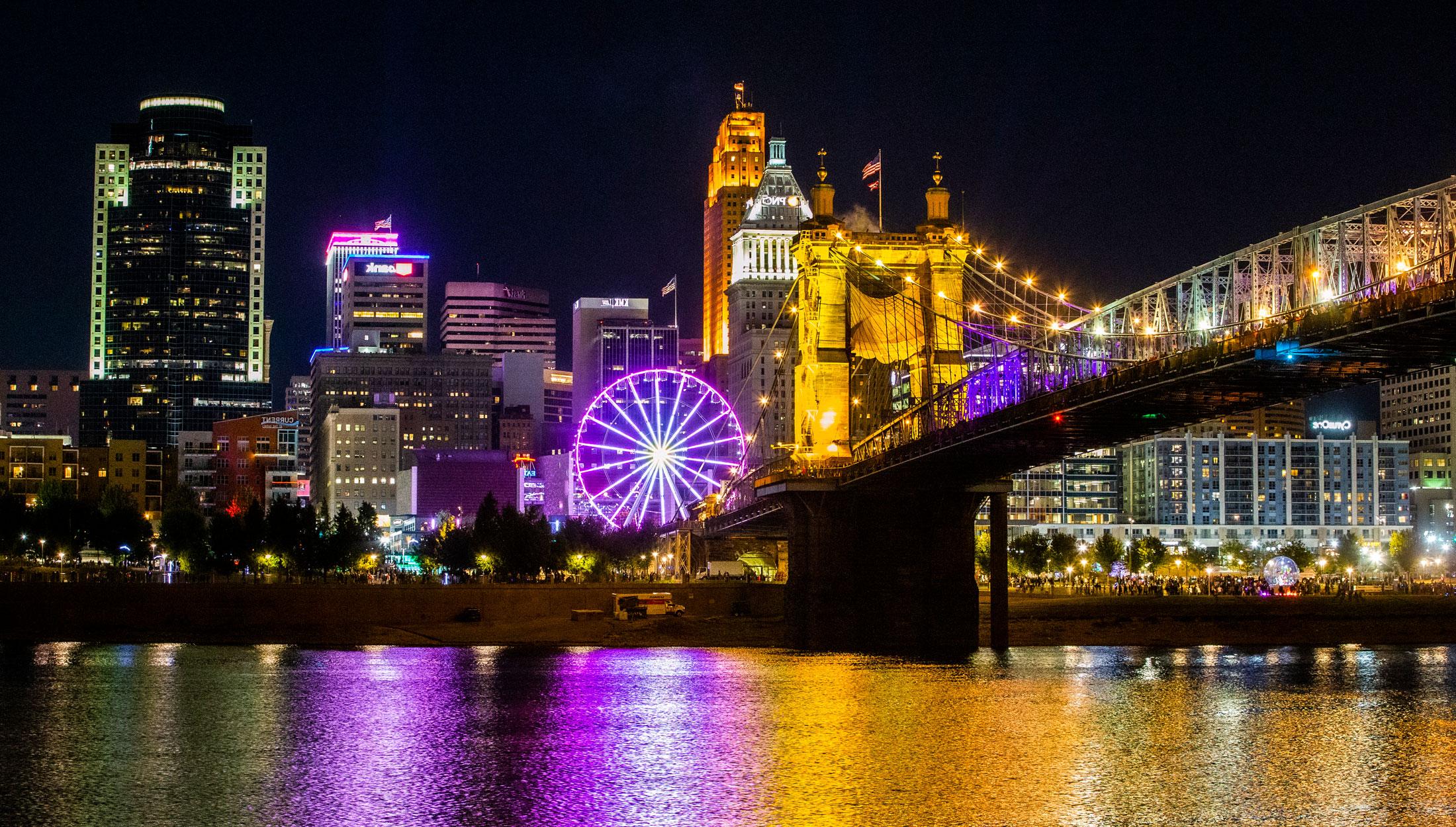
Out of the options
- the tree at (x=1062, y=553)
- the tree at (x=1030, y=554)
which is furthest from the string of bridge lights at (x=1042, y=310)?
the tree at (x=1062, y=553)

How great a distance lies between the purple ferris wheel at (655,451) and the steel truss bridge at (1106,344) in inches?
1415

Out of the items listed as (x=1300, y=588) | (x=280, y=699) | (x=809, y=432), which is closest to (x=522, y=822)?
(x=280, y=699)

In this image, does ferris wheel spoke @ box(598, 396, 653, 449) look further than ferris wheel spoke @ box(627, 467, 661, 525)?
No

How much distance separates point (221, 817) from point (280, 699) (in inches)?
831

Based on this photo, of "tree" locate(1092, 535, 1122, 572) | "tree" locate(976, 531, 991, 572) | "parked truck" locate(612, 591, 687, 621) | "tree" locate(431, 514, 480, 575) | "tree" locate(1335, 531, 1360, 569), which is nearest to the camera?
"parked truck" locate(612, 591, 687, 621)

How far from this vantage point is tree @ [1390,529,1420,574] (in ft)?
582

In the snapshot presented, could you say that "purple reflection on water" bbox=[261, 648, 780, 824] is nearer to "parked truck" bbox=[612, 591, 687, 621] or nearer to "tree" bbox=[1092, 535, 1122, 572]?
"parked truck" bbox=[612, 591, 687, 621]

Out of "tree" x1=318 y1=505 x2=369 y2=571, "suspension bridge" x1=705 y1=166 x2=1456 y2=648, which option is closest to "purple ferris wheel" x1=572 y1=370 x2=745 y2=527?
"tree" x1=318 y1=505 x2=369 y2=571

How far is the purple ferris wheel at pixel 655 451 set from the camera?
432 ft

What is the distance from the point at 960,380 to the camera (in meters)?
69.3

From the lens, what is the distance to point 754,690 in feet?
184

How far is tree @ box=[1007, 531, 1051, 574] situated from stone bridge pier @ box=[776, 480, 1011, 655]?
212 feet

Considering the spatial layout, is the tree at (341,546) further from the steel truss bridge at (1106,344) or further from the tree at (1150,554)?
the tree at (1150,554)

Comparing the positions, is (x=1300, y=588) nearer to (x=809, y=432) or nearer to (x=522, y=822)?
(x=809, y=432)
